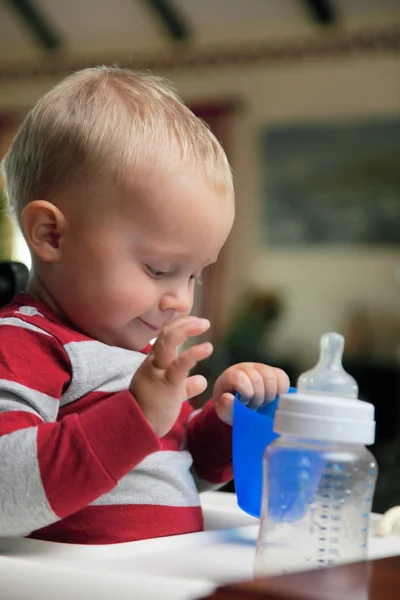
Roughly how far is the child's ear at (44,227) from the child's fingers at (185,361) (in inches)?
9.1

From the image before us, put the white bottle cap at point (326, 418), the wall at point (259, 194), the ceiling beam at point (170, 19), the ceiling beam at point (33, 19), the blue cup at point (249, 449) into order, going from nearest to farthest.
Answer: the white bottle cap at point (326, 418), the blue cup at point (249, 449), the wall at point (259, 194), the ceiling beam at point (170, 19), the ceiling beam at point (33, 19)

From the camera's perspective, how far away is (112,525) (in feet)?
2.60

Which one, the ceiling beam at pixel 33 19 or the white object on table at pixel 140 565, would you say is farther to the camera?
the ceiling beam at pixel 33 19

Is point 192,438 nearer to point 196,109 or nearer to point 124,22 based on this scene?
point 196,109

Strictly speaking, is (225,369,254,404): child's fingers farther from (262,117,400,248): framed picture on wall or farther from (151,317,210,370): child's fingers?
(262,117,400,248): framed picture on wall

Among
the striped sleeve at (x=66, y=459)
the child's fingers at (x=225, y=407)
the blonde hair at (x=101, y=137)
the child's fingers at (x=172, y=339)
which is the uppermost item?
the blonde hair at (x=101, y=137)

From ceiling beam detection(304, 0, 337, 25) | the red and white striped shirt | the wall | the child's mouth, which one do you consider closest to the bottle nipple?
the red and white striped shirt

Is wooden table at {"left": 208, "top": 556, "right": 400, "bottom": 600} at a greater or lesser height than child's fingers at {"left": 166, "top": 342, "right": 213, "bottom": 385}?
lesser

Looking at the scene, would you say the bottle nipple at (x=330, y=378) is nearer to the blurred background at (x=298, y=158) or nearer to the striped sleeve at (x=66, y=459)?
the striped sleeve at (x=66, y=459)

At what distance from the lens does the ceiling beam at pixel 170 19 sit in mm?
6949

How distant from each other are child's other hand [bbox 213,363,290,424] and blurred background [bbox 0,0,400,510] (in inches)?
194

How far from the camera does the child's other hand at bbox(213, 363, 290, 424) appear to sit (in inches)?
35.9

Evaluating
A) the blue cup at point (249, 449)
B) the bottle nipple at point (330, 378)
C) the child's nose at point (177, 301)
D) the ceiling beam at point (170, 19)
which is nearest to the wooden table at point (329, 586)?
the bottle nipple at point (330, 378)

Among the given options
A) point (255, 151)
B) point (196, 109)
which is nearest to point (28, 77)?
point (196, 109)
